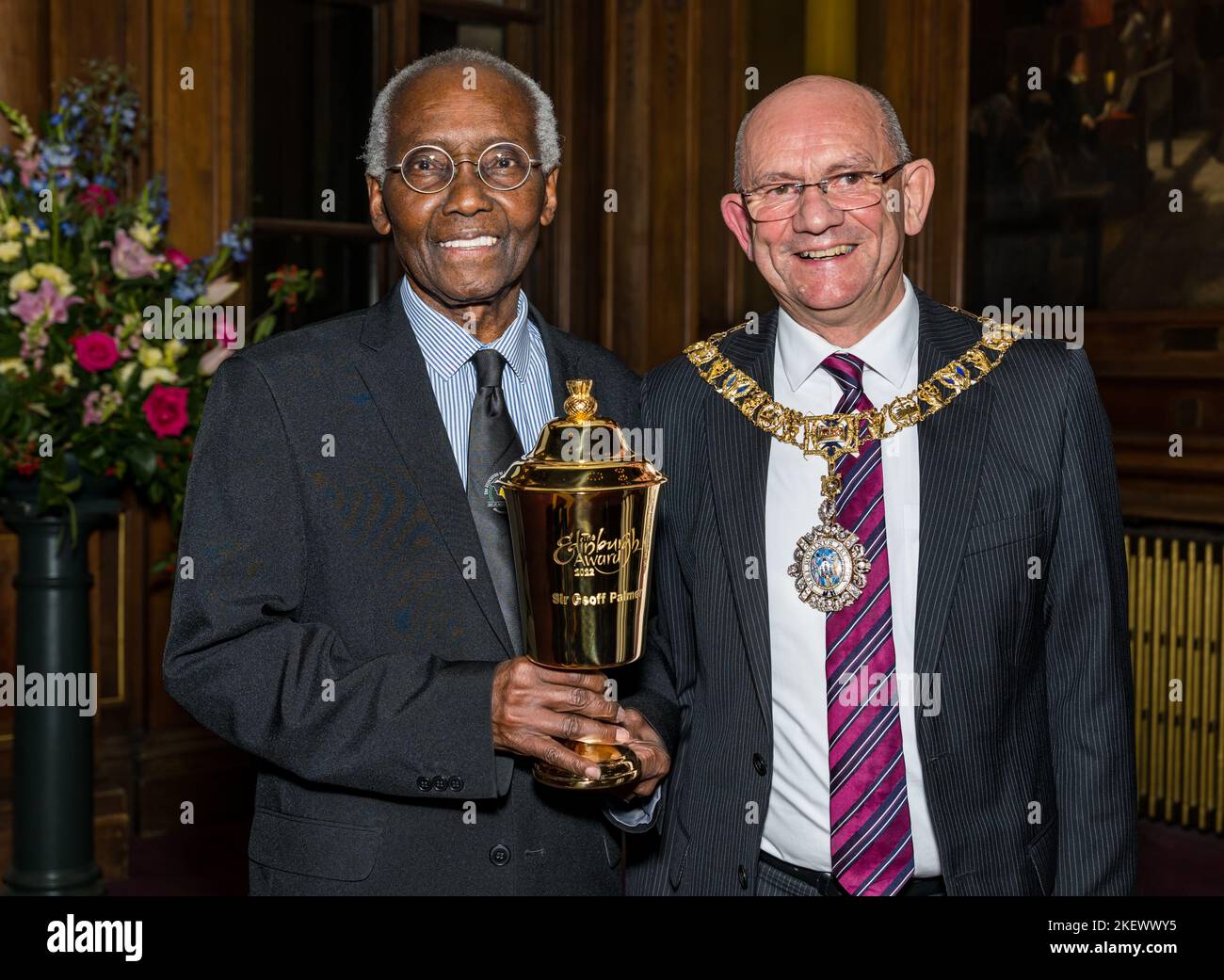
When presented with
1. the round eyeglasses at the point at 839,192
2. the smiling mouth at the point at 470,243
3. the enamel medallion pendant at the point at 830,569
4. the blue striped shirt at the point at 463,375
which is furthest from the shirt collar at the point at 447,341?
the enamel medallion pendant at the point at 830,569

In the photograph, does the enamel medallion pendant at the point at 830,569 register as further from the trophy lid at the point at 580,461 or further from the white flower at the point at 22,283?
the white flower at the point at 22,283

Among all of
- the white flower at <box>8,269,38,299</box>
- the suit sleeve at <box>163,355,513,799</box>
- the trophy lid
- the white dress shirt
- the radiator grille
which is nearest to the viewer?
the trophy lid

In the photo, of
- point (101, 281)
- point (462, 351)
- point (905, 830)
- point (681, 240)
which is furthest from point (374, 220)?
point (681, 240)

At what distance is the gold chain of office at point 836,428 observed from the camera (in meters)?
1.86

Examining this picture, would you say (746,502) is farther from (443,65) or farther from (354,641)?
(443,65)

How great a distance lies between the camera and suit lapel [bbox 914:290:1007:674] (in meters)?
1.83

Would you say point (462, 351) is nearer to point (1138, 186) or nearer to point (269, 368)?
point (269, 368)

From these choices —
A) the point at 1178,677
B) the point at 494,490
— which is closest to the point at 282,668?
the point at 494,490

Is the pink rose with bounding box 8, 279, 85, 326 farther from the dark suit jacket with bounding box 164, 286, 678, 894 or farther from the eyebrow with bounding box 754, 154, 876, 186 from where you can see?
the eyebrow with bounding box 754, 154, 876, 186

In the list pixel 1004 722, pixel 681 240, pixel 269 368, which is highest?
pixel 681 240

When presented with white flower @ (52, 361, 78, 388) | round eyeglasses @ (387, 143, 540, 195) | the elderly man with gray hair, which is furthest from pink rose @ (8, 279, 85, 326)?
round eyeglasses @ (387, 143, 540, 195)

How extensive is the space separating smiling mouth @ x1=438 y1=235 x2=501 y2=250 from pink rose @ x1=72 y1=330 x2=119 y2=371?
6.50ft
